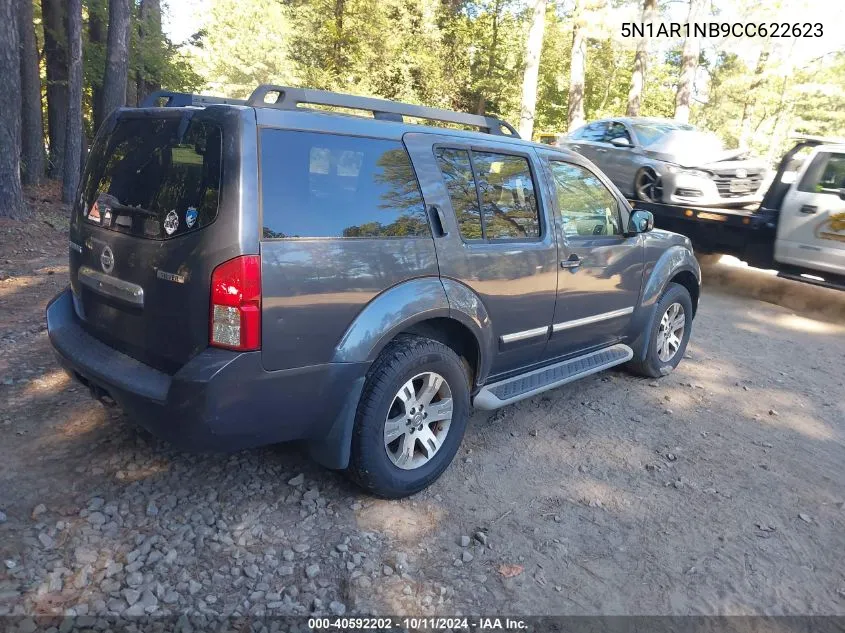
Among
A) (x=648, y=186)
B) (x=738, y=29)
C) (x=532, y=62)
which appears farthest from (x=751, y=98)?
(x=648, y=186)

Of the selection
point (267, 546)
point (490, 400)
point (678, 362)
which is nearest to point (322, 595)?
→ point (267, 546)

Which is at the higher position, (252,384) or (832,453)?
(252,384)

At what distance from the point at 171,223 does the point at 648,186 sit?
27.5ft

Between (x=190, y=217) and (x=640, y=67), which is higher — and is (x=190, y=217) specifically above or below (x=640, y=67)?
below

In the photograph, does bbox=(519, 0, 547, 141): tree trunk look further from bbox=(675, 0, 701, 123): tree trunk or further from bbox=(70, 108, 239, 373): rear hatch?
bbox=(70, 108, 239, 373): rear hatch

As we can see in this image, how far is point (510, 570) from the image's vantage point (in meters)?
2.82

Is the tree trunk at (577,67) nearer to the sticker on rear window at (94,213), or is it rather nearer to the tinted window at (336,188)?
the tinted window at (336,188)

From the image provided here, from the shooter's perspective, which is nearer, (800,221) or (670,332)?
(670,332)

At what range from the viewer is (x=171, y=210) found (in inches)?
107

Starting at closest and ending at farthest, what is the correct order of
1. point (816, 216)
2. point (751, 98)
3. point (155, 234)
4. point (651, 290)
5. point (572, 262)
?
point (155, 234), point (572, 262), point (651, 290), point (816, 216), point (751, 98)

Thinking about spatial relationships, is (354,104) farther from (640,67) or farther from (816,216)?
(640,67)

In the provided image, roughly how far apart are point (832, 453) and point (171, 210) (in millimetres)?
4219

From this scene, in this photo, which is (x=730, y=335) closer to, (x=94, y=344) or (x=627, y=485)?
(x=627, y=485)

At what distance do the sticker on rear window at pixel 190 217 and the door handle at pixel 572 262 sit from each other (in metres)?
2.26
